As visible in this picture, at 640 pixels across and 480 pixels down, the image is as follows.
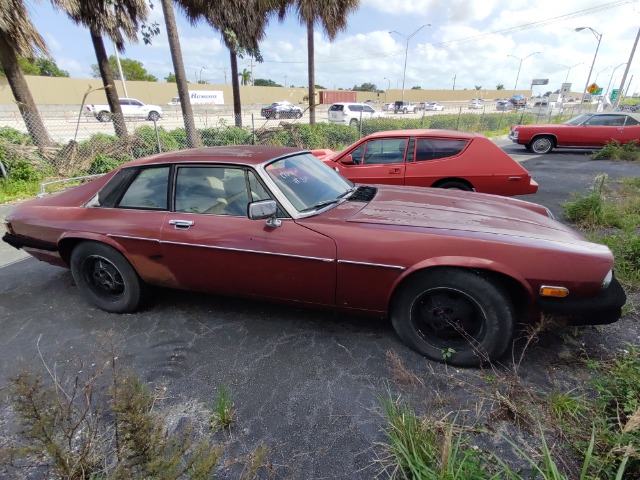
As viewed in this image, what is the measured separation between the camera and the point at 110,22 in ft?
31.1

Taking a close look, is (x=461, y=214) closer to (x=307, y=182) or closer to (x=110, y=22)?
(x=307, y=182)

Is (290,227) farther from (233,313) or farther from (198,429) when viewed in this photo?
(198,429)

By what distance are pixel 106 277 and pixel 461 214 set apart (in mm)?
3152

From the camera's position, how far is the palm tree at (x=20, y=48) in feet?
24.5

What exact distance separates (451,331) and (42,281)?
4.29m

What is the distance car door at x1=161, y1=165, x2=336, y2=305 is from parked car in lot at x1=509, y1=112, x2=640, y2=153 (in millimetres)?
14013

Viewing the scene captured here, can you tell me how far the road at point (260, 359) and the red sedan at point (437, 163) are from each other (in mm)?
3083

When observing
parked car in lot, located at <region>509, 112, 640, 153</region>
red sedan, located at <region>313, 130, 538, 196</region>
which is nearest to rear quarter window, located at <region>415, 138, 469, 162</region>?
red sedan, located at <region>313, 130, 538, 196</region>

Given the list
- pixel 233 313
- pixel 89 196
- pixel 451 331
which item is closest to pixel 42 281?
pixel 89 196

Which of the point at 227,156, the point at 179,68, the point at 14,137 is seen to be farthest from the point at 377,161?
the point at 14,137

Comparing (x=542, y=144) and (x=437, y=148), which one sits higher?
(x=437, y=148)

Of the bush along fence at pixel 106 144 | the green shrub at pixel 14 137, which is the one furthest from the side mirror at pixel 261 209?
the green shrub at pixel 14 137

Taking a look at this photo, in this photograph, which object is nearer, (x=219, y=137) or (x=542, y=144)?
(x=219, y=137)

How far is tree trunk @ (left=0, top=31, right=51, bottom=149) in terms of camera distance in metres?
8.13
